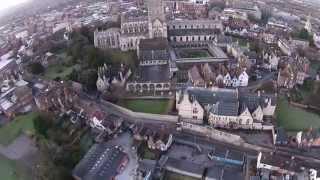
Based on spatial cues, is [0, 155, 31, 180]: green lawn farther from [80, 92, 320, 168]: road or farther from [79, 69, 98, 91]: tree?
[79, 69, 98, 91]: tree

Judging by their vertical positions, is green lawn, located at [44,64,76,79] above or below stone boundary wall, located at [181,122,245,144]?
above

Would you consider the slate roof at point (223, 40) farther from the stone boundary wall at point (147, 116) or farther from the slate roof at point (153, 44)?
the stone boundary wall at point (147, 116)

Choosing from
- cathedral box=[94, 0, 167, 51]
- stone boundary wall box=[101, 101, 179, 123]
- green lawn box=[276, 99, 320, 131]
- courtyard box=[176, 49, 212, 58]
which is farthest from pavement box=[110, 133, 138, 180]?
cathedral box=[94, 0, 167, 51]

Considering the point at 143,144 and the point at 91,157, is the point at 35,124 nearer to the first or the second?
the point at 91,157

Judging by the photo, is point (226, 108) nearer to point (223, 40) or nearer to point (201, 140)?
point (201, 140)

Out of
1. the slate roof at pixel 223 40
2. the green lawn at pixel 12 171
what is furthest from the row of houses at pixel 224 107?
the slate roof at pixel 223 40

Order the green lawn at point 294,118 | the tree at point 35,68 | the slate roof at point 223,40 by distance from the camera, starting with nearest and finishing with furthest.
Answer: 1. the green lawn at point 294,118
2. the tree at point 35,68
3. the slate roof at point 223,40
